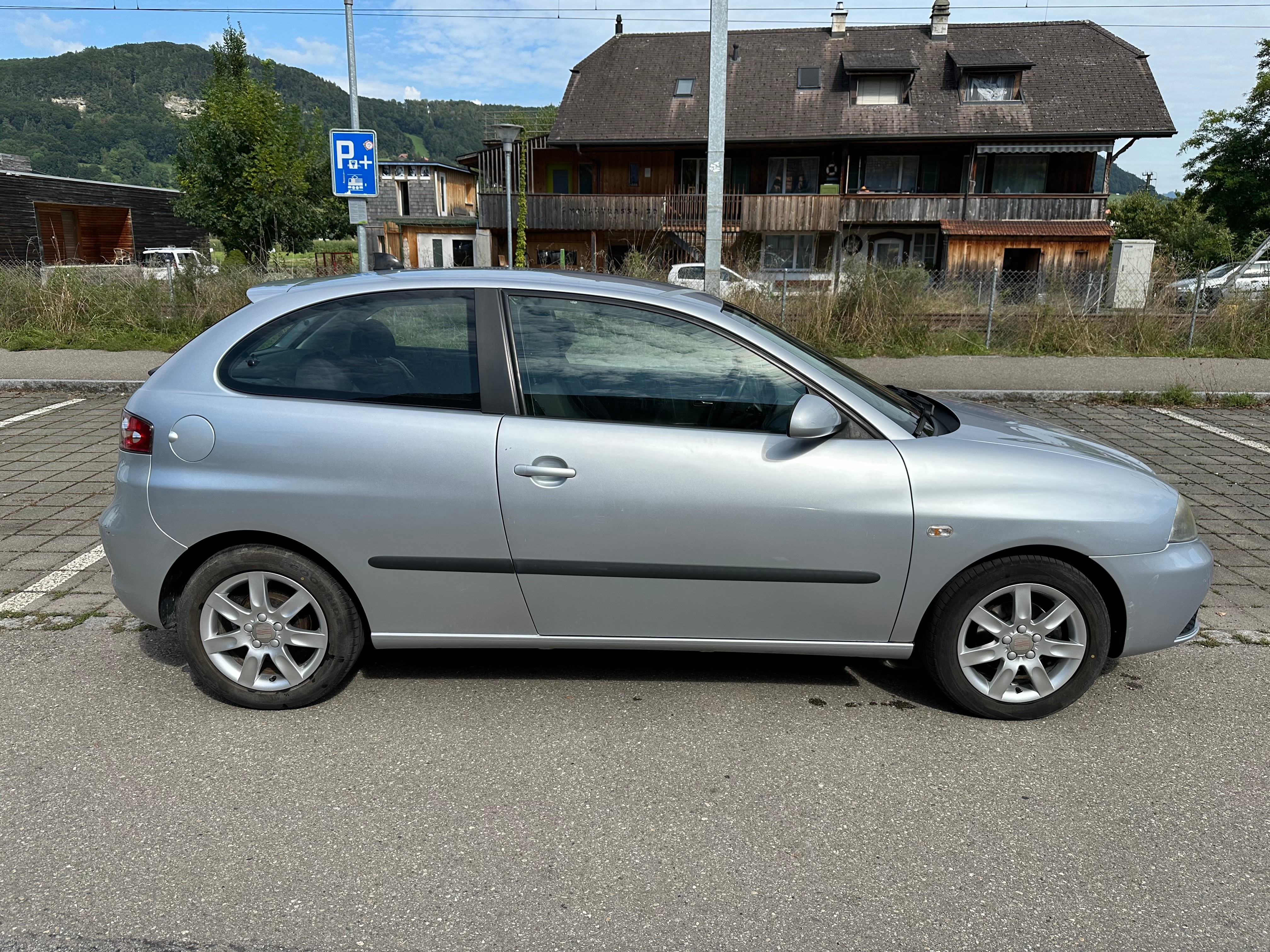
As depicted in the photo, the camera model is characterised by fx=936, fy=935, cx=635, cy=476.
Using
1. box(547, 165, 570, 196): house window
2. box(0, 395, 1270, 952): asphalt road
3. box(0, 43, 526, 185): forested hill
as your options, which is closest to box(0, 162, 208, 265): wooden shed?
box(547, 165, 570, 196): house window

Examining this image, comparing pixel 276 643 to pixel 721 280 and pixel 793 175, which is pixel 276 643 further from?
pixel 793 175

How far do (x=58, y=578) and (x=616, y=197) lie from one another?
28.7 metres

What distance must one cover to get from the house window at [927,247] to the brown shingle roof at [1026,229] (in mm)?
1641

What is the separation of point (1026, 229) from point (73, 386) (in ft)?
96.3

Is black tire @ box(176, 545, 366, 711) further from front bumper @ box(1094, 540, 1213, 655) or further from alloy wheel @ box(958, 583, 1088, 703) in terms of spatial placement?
front bumper @ box(1094, 540, 1213, 655)

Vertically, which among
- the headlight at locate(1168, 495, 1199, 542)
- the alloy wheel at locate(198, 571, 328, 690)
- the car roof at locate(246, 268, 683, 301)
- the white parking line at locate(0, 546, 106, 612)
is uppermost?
the car roof at locate(246, 268, 683, 301)

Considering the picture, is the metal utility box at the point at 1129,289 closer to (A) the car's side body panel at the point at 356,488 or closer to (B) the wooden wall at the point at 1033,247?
(A) the car's side body panel at the point at 356,488

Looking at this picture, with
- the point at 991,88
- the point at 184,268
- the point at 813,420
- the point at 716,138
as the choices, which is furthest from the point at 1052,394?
the point at 991,88

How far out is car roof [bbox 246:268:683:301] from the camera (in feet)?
11.5

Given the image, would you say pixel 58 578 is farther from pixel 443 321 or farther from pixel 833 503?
pixel 833 503

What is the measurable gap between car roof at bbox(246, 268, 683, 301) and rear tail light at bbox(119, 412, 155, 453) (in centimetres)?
63

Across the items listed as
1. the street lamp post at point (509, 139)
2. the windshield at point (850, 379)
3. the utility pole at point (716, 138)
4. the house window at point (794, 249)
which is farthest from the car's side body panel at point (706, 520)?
the house window at point (794, 249)

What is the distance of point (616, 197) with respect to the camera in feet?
104

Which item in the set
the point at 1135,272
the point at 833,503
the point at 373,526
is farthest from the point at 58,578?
the point at 1135,272
